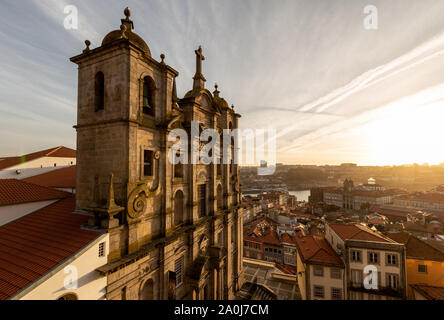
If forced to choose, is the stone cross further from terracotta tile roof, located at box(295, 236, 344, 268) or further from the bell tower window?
terracotta tile roof, located at box(295, 236, 344, 268)

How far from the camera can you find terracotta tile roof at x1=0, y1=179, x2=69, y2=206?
11.2 meters

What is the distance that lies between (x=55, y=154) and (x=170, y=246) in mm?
23748

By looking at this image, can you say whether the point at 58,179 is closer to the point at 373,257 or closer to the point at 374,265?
the point at 373,257

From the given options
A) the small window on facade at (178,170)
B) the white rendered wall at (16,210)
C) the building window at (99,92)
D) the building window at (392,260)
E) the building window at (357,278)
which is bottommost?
the building window at (357,278)

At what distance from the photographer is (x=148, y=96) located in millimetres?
12547

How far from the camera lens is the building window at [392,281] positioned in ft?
69.4

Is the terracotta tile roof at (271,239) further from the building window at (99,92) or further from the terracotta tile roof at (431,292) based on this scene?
the building window at (99,92)

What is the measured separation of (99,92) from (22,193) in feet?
27.0

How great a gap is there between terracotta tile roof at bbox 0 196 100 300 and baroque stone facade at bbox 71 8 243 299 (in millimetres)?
870

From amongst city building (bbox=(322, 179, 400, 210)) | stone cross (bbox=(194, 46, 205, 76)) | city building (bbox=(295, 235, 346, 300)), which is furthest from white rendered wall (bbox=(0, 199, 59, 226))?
city building (bbox=(322, 179, 400, 210))

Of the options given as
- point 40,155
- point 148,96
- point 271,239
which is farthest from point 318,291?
point 40,155

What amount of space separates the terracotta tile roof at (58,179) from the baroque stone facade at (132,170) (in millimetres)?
6716

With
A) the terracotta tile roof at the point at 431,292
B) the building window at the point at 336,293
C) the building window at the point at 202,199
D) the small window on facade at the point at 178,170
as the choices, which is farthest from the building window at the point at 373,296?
the small window on facade at the point at 178,170

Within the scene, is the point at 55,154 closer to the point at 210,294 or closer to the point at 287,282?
the point at 210,294
